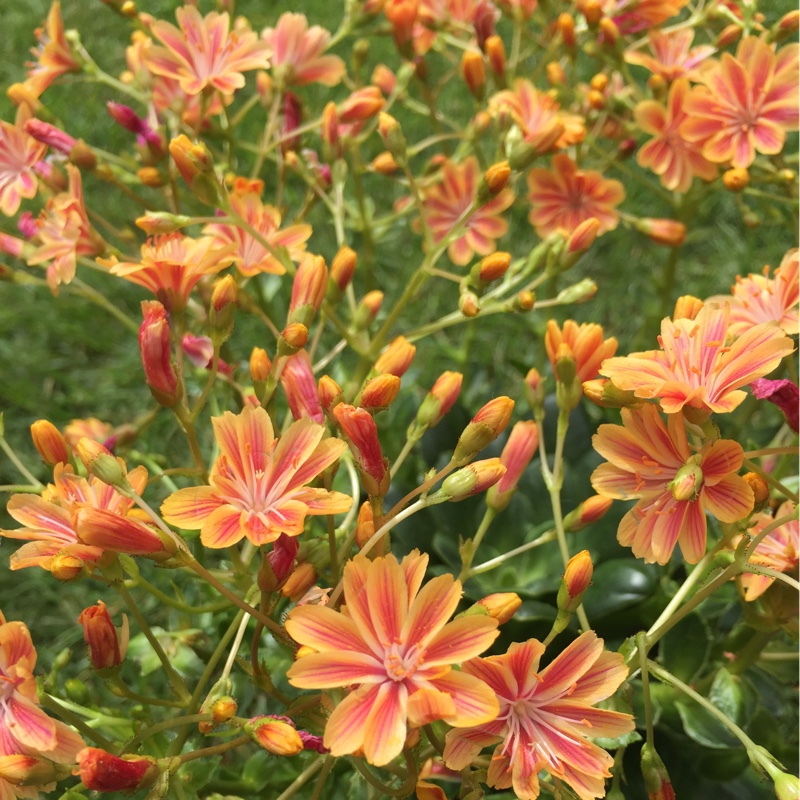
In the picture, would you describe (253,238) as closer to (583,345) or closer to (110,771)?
(583,345)

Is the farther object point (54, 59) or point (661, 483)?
point (54, 59)

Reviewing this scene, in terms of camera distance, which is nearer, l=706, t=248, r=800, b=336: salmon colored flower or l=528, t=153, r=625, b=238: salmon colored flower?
l=706, t=248, r=800, b=336: salmon colored flower

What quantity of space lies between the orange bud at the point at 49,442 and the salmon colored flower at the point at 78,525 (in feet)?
0.05

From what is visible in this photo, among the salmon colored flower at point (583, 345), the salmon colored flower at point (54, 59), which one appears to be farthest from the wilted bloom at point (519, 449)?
the salmon colored flower at point (54, 59)

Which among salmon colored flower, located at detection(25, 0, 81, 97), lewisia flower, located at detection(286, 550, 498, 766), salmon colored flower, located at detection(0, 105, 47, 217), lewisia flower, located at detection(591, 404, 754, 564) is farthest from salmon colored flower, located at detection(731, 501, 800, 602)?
salmon colored flower, located at detection(25, 0, 81, 97)

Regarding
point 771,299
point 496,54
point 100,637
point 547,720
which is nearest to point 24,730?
point 100,637

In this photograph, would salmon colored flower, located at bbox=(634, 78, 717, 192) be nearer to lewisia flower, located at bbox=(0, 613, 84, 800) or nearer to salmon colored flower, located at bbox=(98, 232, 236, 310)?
salmon colored flower, located at bbox=(98, 232, 236, 310)

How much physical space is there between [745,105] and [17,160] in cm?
91

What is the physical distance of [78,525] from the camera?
0.61 meters

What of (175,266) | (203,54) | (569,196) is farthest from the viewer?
(569,196)

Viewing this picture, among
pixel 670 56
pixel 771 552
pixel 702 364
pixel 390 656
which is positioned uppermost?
pixel 670 56

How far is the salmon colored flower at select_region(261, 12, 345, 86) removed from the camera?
114cm

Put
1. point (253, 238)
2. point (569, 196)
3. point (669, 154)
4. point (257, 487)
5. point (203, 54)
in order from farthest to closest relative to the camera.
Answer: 1. point (569, 196)
2. point (669, 154)
3. point (203, 54)
4. point (253, 238)
5. point (257, 487)

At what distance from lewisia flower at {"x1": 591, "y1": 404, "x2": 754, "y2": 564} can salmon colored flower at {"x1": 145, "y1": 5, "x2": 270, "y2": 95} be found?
0.61 meters
